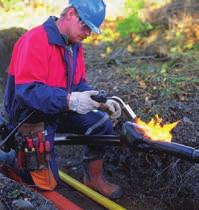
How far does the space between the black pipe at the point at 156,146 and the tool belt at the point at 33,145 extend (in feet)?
2.75

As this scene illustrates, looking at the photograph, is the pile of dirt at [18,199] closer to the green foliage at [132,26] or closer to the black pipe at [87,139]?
the black pipe at [87,139]

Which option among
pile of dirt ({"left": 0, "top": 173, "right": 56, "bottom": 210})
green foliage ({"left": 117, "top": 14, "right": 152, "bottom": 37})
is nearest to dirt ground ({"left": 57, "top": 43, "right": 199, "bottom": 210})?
pile of dirt ({"left": 0, "top": 173, "right": 56, "bottom": 210})

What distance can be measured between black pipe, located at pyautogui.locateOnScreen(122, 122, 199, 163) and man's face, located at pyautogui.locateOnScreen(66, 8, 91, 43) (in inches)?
35.4

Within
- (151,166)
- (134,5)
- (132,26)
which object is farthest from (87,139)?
(134,5)

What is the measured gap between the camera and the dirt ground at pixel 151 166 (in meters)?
4.72

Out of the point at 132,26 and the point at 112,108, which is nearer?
the point at 112,108

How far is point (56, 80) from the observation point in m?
4.38

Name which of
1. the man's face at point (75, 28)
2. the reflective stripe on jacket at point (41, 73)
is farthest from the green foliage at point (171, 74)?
the man's face at point (75, 28)

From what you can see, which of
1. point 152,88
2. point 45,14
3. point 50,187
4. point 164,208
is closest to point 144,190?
point 164,208

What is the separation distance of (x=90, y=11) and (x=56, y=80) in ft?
2.24

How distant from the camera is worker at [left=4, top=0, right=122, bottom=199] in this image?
13.4 feet

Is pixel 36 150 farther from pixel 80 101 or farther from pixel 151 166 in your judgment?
pixel 151 166

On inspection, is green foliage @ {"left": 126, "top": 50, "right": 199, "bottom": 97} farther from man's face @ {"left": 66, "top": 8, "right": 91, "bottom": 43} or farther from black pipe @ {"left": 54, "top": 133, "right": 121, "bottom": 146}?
man's face @ {"left": 66, "top": 8, "right": 91, "bottom": 43}

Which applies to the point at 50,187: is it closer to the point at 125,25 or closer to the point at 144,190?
the point at 144,190
